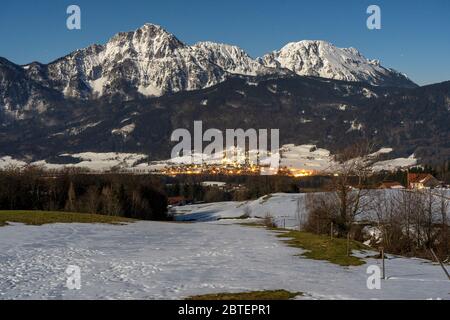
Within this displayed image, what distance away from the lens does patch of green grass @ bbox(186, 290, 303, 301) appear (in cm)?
2203

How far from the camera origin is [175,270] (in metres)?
29.3

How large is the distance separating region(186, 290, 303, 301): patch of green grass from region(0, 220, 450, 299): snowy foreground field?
0.71 metres

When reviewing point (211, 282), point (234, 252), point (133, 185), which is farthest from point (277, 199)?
point (211, 282)

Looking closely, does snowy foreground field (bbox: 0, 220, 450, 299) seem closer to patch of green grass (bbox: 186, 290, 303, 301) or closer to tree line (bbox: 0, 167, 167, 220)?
patch of green grass (bbox: 186, 290, 303, 301)

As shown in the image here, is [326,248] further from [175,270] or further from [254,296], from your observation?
[254,296]

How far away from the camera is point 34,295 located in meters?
21.9

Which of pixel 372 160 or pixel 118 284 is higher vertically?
pixel 372 160

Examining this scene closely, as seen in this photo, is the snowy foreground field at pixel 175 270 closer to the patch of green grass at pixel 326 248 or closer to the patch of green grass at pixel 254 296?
the patch of green grass at pixel 254 296

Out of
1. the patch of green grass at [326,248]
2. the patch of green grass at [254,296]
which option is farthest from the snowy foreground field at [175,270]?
the patch of green grass at [326,248]

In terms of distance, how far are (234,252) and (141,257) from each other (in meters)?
7.19

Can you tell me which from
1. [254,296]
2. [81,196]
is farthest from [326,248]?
[81,196]

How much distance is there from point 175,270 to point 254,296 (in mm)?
7879

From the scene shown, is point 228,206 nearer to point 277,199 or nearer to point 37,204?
point 277,199

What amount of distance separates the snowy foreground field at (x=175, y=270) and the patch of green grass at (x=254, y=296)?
0.71 meters
